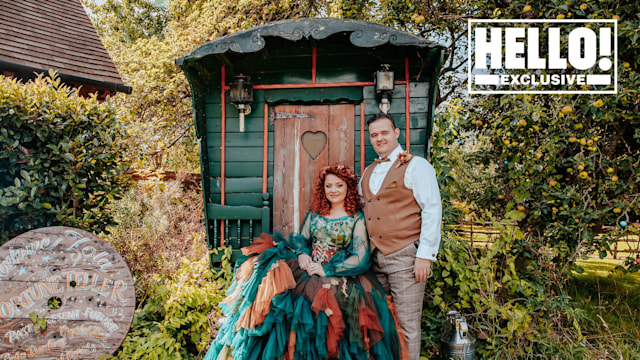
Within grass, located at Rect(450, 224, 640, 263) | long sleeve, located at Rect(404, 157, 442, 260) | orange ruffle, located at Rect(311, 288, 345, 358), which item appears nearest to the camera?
orange ruffle, located at Rect(311, 288, 345, 358)

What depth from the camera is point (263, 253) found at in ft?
10.2

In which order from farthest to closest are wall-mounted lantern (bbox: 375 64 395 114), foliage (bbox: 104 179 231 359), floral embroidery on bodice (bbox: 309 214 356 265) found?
1. wall-mounted lantern (bbox: 375 64 395 114)
2. foliage (bbox: 104 179 231 359)
3. floral embroidery on bodice (bbox: 309 214 356 265)

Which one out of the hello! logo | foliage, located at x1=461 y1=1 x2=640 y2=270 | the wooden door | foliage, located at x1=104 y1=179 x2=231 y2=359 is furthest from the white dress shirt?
the hello! logo

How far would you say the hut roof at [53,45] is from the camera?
6539mm

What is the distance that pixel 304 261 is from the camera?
120 inches

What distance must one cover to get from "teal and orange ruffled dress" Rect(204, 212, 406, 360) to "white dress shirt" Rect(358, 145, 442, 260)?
18.4 inches

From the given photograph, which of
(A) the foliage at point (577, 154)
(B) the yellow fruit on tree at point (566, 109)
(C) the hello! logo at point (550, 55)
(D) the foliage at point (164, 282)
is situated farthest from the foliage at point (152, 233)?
(C) the hello! logo at point (550, 55)

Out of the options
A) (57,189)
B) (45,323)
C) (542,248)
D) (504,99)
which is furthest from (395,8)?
(45,323)

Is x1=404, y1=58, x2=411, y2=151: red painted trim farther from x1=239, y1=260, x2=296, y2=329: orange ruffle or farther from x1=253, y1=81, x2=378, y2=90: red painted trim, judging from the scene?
x1=239, y1=260, x2=296, y2=329: orange ruffle

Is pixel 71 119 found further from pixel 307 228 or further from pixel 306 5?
pixel 306 5

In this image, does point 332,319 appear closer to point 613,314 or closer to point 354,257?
point 354,257

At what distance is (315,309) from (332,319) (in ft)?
0.45

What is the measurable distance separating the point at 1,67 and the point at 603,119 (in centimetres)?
842

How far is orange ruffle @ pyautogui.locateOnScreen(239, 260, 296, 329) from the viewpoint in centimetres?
275
